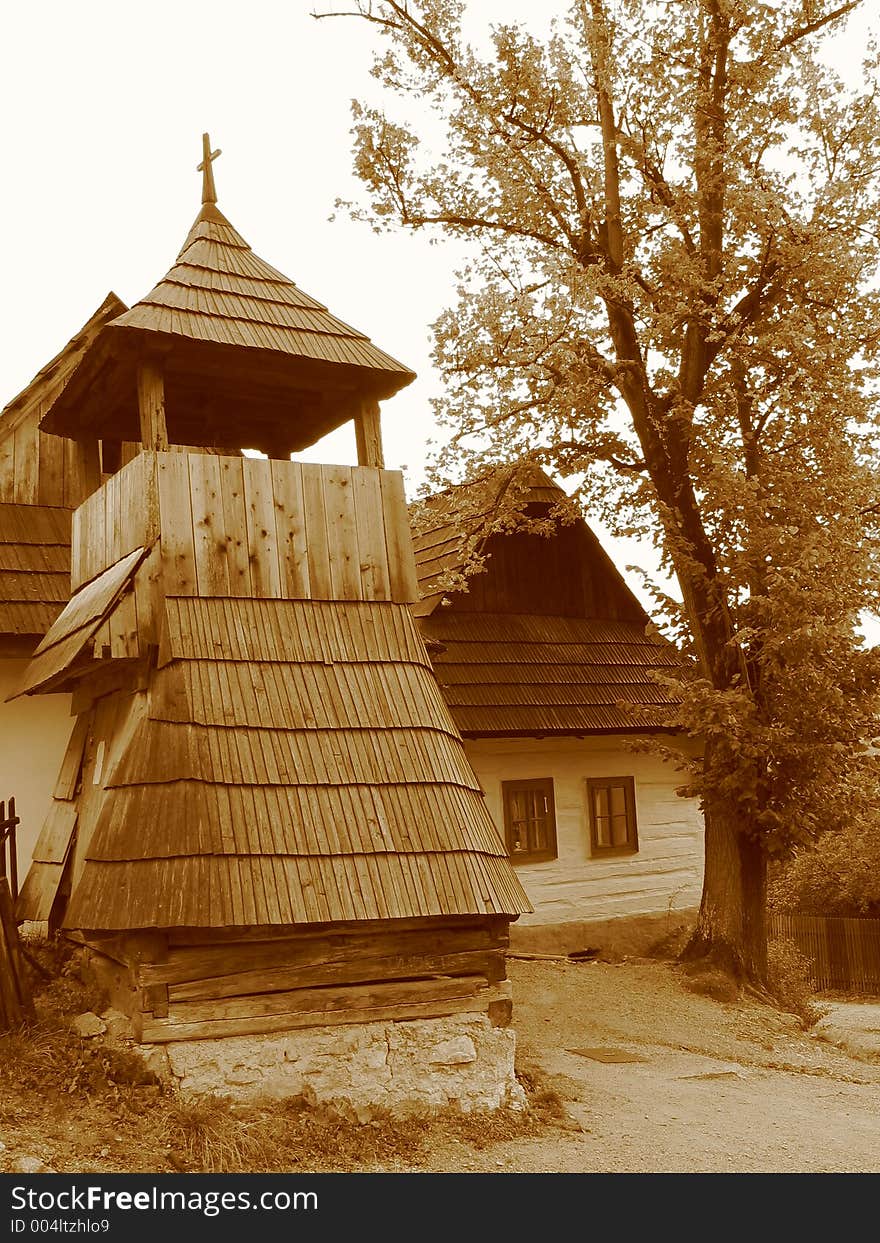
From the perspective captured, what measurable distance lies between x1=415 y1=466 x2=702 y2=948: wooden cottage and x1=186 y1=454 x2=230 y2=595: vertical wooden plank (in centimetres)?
495

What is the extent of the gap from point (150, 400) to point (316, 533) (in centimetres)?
160

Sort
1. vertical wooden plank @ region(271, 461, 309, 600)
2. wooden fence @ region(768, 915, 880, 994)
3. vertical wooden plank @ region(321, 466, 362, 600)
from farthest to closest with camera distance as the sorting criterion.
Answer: wooden fence @ region(768, 915, 880, 994), vertical wooden plank @ region(321, 466, 362, 600), vertical wooden plank @ region(271, 461, 309, 600)

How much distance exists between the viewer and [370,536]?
9.22m

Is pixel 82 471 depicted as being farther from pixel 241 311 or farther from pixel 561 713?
pixel 561 713

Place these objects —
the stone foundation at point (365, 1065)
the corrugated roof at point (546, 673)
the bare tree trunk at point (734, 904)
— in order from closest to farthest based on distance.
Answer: the stone foundation at point (365, 1065), the bare tree trunk at point (734, 904), the corrugated roof at point (546, 673)

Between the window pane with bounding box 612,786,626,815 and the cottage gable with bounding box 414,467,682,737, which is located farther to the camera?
the window pane with bounding box 612,786,626,815

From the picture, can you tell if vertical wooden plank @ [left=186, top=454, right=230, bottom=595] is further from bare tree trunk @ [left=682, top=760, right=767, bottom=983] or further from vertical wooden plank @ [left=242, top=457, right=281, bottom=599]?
bare tree trunk @ [left=682, top=760, right=767, bottom=983]

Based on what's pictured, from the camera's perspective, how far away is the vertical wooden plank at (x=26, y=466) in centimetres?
1286

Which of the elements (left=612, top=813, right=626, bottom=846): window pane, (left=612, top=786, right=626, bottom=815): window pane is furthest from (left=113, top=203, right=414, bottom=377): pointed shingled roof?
(left=612, top=813, right=626, bottom=846): window pane

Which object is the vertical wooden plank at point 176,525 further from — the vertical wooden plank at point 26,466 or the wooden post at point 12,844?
the vertical wooden plank at point 26,466

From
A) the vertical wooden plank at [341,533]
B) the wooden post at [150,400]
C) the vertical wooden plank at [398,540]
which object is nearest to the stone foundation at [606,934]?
the vertical wooden plank at [398,540]

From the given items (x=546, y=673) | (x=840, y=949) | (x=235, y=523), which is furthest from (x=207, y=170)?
(x=840, y=949)

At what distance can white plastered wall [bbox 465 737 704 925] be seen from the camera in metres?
14.5

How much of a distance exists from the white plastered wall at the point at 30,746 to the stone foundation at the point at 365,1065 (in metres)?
5.11
